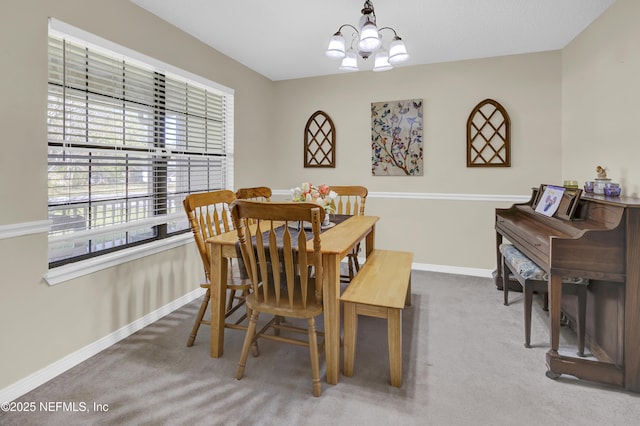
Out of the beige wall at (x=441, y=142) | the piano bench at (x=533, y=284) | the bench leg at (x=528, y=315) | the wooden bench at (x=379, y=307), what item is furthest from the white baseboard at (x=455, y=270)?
the wooden bench at (x=379, y=307)

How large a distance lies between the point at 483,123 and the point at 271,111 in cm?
257

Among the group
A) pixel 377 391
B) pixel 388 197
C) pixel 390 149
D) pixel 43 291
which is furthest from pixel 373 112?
pixel 43 291

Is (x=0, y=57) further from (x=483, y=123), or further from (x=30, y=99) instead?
(x=483, y=123)

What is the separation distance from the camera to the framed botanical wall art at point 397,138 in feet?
12.5

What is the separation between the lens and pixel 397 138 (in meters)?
3.88

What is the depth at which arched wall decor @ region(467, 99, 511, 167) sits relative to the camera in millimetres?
3490

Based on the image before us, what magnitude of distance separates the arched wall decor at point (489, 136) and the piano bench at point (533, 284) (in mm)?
1202

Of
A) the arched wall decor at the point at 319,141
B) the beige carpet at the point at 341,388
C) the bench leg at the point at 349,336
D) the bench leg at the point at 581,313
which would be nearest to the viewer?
the beige carpet at the point at 341,388

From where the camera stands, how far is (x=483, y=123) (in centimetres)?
356

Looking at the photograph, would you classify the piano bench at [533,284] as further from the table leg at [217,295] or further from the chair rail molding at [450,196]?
the table leg at [217,295]

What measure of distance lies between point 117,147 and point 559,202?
10.5ft

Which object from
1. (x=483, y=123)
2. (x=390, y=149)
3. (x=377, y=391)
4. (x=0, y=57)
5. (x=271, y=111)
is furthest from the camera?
(x=271, y=111)

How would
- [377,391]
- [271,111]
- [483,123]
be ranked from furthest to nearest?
1. [271,111]
2. [483,123]
3. [377,391]

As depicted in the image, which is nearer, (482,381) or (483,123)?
(482,381)
